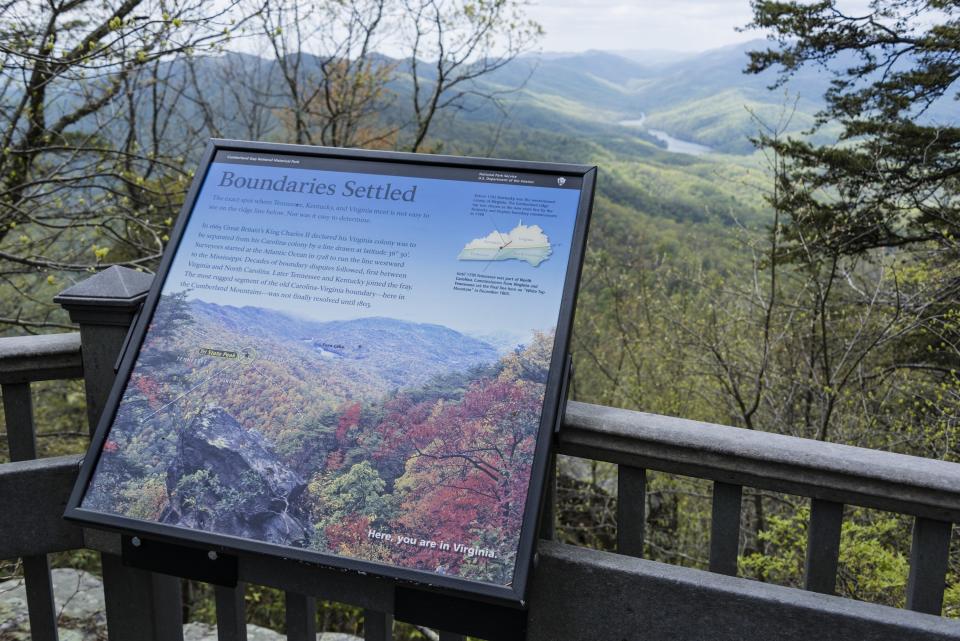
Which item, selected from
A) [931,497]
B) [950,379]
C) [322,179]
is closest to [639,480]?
[931,497]

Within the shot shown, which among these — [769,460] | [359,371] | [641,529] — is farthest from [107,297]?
[769,460]

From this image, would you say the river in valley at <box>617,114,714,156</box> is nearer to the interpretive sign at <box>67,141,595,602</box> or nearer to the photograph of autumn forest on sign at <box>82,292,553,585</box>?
the interpretive sign at <box>67,141,595,602</box>

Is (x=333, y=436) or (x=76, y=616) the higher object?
(x=333, y=436)

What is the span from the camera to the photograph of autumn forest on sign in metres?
1.58

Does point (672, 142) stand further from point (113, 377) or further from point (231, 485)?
point (231, 485)

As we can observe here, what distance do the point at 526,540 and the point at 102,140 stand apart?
24.9 ft

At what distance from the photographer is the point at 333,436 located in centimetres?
171

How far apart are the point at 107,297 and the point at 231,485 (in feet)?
2.38

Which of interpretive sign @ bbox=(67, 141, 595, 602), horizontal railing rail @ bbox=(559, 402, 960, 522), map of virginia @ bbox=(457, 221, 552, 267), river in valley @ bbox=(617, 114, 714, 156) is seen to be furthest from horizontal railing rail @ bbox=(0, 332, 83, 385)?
river in valley @ bbox=(617, 114, 714, 156)

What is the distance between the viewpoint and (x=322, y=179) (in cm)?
196

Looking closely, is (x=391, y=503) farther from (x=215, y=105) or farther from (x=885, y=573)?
(x=215, y=105)

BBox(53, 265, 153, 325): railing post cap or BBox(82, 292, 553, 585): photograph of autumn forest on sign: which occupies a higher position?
BBox(53, 265, 153, 325): railing post cap

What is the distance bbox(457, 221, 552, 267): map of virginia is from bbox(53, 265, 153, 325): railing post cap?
38.5 inches

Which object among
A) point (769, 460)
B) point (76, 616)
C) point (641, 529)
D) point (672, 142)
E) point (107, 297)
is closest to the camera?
point (769, 460)
